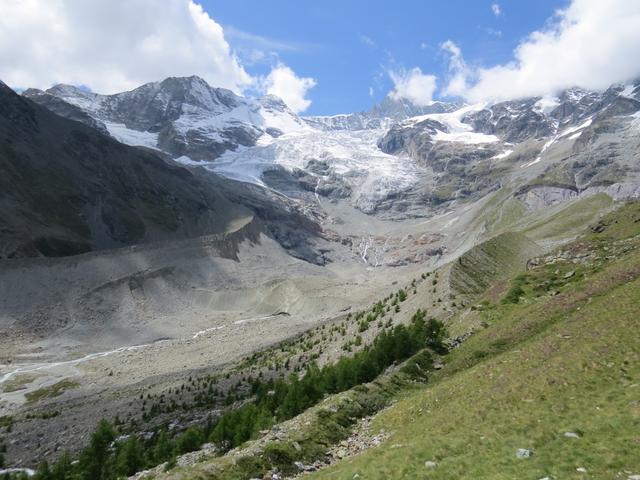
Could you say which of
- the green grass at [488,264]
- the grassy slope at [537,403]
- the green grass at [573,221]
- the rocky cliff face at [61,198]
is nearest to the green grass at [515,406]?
the grassy slope at [537,403]

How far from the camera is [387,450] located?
54.2ft

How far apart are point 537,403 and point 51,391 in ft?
210

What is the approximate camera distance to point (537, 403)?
16.6 m

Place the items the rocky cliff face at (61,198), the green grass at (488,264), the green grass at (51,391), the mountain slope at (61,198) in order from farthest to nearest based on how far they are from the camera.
Result: the mountain slope at (61,198)
the rocky cliff face at (61,198)
the green grass at (51,391)
the green grass at (488,264)

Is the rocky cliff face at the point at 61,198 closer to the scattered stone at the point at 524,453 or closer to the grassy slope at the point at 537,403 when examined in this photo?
the grassy slope at the point at 537,403

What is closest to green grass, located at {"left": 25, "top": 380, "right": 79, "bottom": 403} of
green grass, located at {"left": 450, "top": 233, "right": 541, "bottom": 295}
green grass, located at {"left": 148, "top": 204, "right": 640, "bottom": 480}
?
green grass, located at {"left": 450, "top": 233, "right": 541, "bottom": 295}

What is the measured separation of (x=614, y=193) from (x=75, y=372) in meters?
197

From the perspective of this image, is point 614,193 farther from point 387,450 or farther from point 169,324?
point 387,450

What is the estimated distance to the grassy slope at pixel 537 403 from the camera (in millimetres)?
13086

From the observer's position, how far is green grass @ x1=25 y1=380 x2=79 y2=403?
62.3m

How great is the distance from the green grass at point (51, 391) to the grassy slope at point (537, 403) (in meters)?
54.8

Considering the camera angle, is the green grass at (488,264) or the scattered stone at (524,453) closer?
the scattered stone at (524,453)

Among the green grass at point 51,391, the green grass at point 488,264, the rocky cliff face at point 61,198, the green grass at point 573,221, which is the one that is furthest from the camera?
the rocky cliff face at point 61,198

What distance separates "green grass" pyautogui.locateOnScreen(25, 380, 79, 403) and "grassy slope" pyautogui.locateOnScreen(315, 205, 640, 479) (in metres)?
54.8
